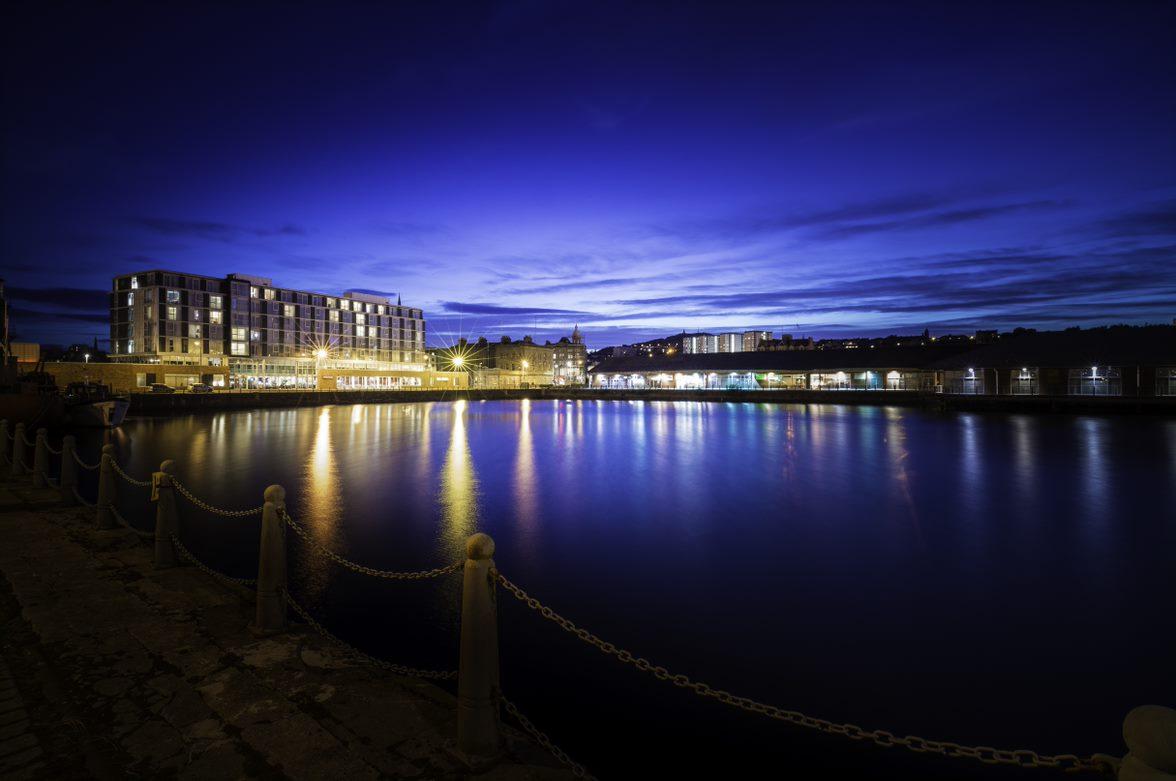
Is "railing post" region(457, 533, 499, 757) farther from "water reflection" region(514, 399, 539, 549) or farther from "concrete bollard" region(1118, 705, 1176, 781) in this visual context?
"water reflection" region(514, 399, 539, 549)

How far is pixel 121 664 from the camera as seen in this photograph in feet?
18.0

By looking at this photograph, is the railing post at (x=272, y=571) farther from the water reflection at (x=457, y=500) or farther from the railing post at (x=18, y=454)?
the railing post at (x=18, y=454)

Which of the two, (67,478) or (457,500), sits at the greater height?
(67,478)

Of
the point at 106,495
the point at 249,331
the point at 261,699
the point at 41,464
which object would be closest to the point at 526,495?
the point at 106,495

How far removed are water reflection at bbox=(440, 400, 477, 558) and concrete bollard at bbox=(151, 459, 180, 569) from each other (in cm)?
535

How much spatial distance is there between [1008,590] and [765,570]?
4.37m

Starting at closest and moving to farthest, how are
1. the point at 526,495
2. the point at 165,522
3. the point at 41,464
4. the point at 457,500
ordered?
the point at 165,522 → the point at 41,464 → the point at 457,500 → the point at 526,495

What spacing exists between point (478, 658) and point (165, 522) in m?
6.49

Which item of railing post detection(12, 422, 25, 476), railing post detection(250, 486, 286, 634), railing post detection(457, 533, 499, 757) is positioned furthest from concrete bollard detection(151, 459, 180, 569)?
railing post detection(12, 422, 25, 476)

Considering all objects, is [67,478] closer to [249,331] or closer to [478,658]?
[478,658]

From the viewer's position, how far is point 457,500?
1848cm

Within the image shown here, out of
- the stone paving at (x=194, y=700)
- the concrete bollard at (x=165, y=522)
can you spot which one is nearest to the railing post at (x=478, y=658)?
the stone paving at (x=194, y=700)

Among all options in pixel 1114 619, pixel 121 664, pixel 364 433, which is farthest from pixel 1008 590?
pixel 364 433

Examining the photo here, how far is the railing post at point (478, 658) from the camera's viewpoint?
423cm
